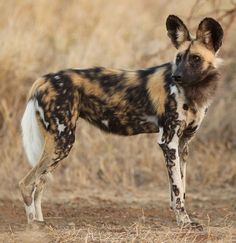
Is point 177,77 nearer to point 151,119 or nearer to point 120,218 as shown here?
point 151,119

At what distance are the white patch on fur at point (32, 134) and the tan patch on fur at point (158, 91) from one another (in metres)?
0.86

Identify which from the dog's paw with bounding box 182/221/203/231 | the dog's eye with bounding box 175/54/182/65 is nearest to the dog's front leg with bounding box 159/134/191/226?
the dog's paw with bounding box 182/221/203/231

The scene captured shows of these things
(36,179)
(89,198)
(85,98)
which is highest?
(85,98)

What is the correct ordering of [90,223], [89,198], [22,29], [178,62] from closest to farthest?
[178,62], [90,223], [89,198], [22,29]

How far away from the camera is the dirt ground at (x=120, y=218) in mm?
4473

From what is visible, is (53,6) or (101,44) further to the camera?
(53,6)

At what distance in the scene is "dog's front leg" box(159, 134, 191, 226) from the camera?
17.1ft

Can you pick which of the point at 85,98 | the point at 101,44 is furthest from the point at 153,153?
the point at 85,98

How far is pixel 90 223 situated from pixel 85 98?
937 mm

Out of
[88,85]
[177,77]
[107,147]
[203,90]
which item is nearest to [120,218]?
[88,85]

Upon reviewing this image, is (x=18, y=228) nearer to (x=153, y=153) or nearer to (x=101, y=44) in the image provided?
(x=153, y=153)

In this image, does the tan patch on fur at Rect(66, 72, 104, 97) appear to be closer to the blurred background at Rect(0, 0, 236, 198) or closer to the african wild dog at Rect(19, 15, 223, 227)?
the african wild dog at Rect(19, 15, 223, 227)

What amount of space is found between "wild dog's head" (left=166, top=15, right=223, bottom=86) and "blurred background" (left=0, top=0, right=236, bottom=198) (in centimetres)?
159

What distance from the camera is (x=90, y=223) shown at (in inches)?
220
